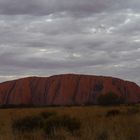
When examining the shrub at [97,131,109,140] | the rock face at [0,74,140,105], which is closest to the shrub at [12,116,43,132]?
the shrub at [97,131,109,140]

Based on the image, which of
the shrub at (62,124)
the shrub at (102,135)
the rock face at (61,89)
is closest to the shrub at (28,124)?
the shrub at (62,124)

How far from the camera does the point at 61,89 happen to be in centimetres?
10038

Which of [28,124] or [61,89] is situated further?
[61,89]

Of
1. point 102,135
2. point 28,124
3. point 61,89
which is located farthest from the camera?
point 61,89

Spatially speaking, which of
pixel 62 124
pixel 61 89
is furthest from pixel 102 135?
pixel 61 89

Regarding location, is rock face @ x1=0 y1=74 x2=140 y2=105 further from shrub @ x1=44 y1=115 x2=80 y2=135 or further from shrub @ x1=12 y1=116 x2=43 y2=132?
shrub @ x1=44 y1=115 x2=80 y2=135

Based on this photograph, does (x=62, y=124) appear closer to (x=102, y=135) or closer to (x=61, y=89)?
(x=102, y=135)

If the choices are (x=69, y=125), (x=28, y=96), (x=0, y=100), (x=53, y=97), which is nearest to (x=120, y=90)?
(x=53, y=97)

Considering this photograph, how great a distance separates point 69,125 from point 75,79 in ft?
282

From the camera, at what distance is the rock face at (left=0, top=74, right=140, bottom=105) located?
327ft

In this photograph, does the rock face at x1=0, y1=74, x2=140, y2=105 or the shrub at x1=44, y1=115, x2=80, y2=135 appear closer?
the shrub at x1=44, y1=115, x2=80, y2=135

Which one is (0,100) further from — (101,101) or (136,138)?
(136,138)

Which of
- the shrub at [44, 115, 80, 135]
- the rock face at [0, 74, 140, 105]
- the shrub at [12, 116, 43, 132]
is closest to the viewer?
the shrub at [44, 115, 80, 135]

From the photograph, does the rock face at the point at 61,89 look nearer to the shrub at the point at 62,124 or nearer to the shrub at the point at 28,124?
the shrub at the point at 28,124
